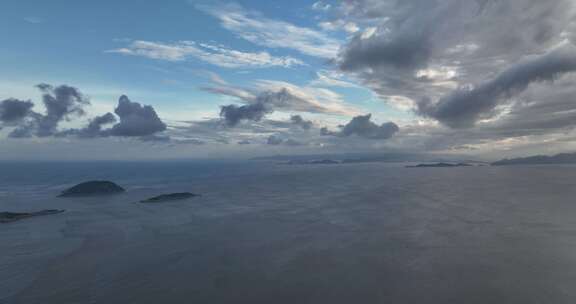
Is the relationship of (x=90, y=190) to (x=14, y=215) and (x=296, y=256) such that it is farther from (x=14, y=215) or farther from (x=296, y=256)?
(x=296, y=256)

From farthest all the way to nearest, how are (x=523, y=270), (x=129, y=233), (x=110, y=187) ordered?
(x=110, y=187) < (x=129, y=233) < (x=523, y=270)

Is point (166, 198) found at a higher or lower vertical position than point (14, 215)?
higher

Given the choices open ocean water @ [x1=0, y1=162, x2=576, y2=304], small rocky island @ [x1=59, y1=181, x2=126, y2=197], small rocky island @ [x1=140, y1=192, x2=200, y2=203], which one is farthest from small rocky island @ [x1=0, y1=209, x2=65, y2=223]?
small rocky island @ [x1=59, y1=181, x2=126, y2=197]

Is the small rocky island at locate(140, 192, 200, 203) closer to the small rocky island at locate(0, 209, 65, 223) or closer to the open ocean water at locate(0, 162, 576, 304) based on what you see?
the open ocean water at locate(0, 162, 576, 304)

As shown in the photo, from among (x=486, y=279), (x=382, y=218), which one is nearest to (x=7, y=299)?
(x=486, y=279)

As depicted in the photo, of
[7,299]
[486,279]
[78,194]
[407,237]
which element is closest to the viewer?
[7,299]

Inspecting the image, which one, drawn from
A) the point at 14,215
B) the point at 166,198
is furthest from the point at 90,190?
the point at 14,215

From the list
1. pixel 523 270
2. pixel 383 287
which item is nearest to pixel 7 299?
pixel 383 287

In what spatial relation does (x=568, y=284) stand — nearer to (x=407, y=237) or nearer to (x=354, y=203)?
(x=407, y=237)

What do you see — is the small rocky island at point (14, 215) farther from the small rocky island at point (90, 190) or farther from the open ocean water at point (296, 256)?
the small rocky island at point (90, 190)

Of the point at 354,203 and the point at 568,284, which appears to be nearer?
the point at 568,284

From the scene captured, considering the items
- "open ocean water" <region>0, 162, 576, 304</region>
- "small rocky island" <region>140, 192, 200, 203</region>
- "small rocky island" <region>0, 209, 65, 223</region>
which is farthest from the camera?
"small rocky island" <region>140, 192, 200, 203</region>
